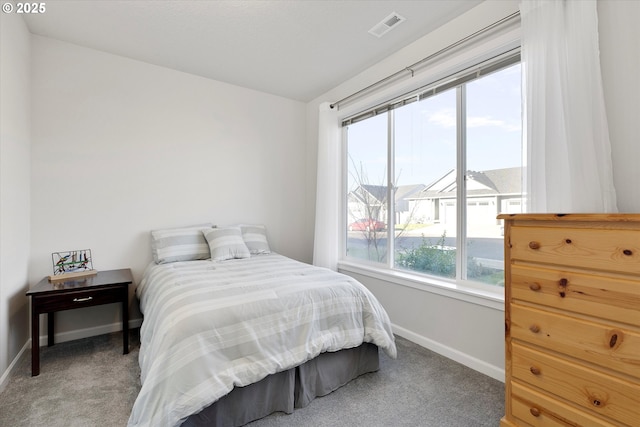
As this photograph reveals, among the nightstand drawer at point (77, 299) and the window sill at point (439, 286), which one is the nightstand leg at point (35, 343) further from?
the window sill at point (439, 286)

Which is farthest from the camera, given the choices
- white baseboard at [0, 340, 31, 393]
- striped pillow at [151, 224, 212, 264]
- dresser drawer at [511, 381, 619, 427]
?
striped pillow at [151, 224, 212, 264]

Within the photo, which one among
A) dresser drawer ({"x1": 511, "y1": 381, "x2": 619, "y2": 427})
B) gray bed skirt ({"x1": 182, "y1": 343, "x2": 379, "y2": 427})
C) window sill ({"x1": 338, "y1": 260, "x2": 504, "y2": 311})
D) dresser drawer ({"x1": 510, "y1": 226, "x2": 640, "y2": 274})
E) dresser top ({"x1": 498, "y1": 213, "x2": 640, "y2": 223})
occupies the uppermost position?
dresser top ({"x1": 498, "y1": 213, "x2": 640, "y2": 223})

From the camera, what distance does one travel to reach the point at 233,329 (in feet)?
5.06

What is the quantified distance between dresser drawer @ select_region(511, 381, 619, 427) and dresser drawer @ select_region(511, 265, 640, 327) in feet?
1.34

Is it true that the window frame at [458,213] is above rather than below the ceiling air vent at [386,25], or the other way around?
below

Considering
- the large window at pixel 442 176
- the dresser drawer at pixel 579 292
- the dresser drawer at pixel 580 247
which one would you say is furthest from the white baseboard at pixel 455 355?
the dresser drawer at pixel 580 247

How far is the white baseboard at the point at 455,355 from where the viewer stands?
1.99m

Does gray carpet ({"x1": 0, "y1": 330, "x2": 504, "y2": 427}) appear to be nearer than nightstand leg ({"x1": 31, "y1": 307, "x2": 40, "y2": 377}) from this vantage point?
Yes

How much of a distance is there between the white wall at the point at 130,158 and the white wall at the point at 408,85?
4.27 feet

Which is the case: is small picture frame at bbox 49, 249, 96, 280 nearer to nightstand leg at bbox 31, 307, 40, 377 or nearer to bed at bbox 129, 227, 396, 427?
nightstand leg at bbox 31, 307, 40, 377

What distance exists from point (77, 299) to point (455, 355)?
2.86m

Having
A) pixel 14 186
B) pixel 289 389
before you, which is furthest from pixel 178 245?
pixel 289 389

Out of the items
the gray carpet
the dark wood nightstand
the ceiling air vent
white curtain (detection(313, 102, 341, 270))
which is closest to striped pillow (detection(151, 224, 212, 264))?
the dark wood nightstand

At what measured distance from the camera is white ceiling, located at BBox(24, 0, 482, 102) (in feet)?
7.07
